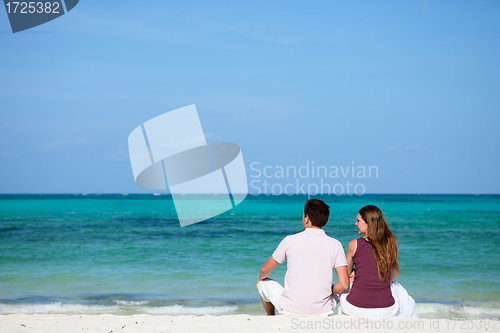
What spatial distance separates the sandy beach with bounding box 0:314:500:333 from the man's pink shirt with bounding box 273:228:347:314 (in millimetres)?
142

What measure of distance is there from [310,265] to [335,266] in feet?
0.74

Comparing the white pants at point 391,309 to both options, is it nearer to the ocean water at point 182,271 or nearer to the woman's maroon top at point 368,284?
the woman's maroon top at point 368,284

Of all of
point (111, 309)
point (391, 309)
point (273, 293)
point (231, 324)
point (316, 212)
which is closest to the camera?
point (316, 212)

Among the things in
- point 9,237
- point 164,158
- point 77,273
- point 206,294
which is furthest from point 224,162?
point 9,237

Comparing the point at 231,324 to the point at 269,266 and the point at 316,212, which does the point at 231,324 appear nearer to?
the point at 269,266

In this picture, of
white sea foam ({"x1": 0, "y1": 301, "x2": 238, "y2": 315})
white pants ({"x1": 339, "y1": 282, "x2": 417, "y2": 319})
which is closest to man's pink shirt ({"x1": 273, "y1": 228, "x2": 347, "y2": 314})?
white pants ({"x1": 339, "y1": 282, "x2": 417, "y2": 319})

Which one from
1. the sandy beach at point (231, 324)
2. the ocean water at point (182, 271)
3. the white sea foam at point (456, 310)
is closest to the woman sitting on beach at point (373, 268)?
the sandy beach at point (231, 324)

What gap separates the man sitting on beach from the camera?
11.6 ft

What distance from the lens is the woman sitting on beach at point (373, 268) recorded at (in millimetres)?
3580

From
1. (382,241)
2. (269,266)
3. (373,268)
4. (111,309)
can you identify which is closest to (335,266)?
(373,268)

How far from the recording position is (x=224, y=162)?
8664 millimetres

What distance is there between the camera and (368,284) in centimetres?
360

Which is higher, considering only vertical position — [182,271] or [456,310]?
[182,271]

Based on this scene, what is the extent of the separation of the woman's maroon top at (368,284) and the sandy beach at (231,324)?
158 millimetres
